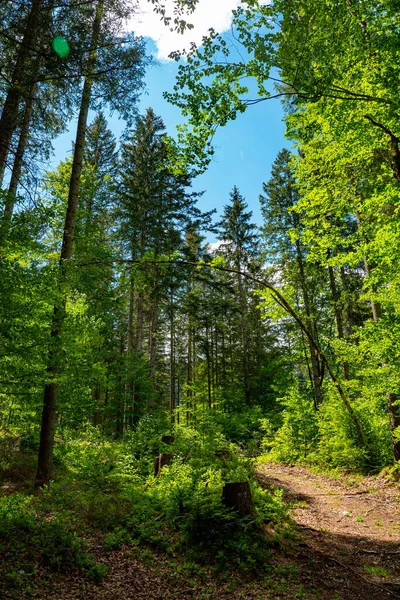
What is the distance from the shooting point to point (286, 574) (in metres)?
4.90

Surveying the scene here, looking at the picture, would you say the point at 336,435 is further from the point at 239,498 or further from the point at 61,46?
the point at 61,46

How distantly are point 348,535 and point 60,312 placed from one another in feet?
23.1

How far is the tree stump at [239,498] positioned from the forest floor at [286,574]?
0.72 m

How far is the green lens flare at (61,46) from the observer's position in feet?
25.5

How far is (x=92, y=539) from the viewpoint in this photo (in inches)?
213

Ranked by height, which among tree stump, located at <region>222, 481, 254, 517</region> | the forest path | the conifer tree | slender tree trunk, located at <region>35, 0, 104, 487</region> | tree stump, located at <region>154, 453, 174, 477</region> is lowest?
the forest path

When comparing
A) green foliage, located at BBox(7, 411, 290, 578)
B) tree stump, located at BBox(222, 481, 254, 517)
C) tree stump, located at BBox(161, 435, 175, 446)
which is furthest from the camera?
tree stump, located at BBox(161, 435, 175, 446)

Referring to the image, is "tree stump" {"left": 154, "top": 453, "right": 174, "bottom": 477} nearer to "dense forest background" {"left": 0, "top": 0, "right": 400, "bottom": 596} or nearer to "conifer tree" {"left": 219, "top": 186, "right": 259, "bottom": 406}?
"dense forest background" {"left": 0, "top": 0, "right": 400, "bottom": 596}

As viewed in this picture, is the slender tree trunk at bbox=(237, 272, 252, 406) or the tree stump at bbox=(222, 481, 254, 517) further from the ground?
the slender tree trunk at bbox=(237, 272, 252, 406)

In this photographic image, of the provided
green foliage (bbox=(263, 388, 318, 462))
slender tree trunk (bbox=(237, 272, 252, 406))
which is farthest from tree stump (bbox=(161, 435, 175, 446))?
slender tree trunk (bbox=(237, 272, 252, 406))

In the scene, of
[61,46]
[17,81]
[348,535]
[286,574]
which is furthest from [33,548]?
[61,46]

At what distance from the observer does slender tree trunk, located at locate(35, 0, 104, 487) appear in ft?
21.8

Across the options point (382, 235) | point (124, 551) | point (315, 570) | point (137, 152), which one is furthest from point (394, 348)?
point (137, 152)

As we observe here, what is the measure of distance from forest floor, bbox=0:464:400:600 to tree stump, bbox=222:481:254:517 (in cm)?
72
